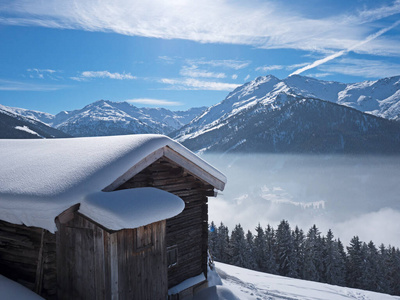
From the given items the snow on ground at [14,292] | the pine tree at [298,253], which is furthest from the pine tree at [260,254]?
the snow on ground at [14,292]

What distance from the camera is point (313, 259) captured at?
51.2 meters

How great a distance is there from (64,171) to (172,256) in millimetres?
4615

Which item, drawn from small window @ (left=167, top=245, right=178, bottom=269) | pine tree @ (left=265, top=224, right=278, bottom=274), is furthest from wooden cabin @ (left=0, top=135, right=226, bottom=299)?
pine tree @ (left=265, top=224, right=278, bottom=274)

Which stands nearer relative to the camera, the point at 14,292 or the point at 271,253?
the point at 14,292

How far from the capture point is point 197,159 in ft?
27.5

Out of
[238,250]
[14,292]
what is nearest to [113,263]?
[14,292]

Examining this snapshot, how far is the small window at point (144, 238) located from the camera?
585cm

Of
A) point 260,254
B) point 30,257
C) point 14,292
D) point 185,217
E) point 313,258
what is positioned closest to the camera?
point 14,292

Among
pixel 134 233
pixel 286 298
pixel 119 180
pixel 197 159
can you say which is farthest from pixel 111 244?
pixel 286 298

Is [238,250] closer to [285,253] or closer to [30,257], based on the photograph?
[285,253]

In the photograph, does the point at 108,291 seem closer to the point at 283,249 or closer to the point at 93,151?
the point at 93,151

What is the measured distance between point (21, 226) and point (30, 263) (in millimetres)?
837

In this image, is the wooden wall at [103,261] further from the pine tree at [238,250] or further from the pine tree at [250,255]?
the pine tree at [250,255]

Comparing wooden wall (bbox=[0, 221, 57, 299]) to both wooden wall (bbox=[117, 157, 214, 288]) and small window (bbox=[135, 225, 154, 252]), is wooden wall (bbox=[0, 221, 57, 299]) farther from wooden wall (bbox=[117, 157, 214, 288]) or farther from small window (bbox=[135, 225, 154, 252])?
wooden wall (bbox=[117, 157, 214, 288])
